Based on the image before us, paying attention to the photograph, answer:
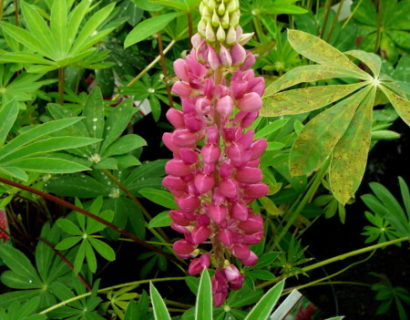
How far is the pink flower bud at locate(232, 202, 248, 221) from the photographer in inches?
32.6

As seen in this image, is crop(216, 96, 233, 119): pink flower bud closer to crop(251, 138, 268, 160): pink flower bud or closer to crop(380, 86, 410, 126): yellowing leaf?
crop(251, 138, 268, 160): pink flower bud

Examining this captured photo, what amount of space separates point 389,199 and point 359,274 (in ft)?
1.81

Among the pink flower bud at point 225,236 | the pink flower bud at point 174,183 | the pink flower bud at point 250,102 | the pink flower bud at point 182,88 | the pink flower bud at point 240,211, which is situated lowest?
the pink flower bud at point 225,236

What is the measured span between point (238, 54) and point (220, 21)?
2.2 inches

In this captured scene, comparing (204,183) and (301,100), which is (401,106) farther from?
(204,183)

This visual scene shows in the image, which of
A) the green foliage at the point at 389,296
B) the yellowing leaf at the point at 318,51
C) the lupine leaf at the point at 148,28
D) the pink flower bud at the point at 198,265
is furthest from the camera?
the green foliage at the point at 389,296

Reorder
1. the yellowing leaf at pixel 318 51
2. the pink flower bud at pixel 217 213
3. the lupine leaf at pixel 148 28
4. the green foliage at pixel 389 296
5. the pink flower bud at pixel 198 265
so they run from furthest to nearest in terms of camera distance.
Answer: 1. the green foliage at pixel 389 296
2. the lupine leaf at pixel 148 28
3. the yellowing leaf at pixel 318 51
4. the pink flower bud at pixel 198 265
5. the pink flower bud at pixel 217 213

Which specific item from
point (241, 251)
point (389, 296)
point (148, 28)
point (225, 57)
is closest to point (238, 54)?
point (225, 57)

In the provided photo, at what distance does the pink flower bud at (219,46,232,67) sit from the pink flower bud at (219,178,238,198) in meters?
0.19

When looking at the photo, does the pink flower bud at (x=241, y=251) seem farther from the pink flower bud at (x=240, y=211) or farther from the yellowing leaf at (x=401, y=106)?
the yellowing leaf at (x=401, y=106)

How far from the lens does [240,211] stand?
2.72 ft

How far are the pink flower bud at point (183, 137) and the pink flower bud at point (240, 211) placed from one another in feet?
0.45

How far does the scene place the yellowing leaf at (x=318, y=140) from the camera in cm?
92

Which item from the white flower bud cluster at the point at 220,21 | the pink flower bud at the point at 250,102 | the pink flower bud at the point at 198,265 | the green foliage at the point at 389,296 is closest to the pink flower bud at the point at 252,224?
the pink flower bud at the point at 198,265
